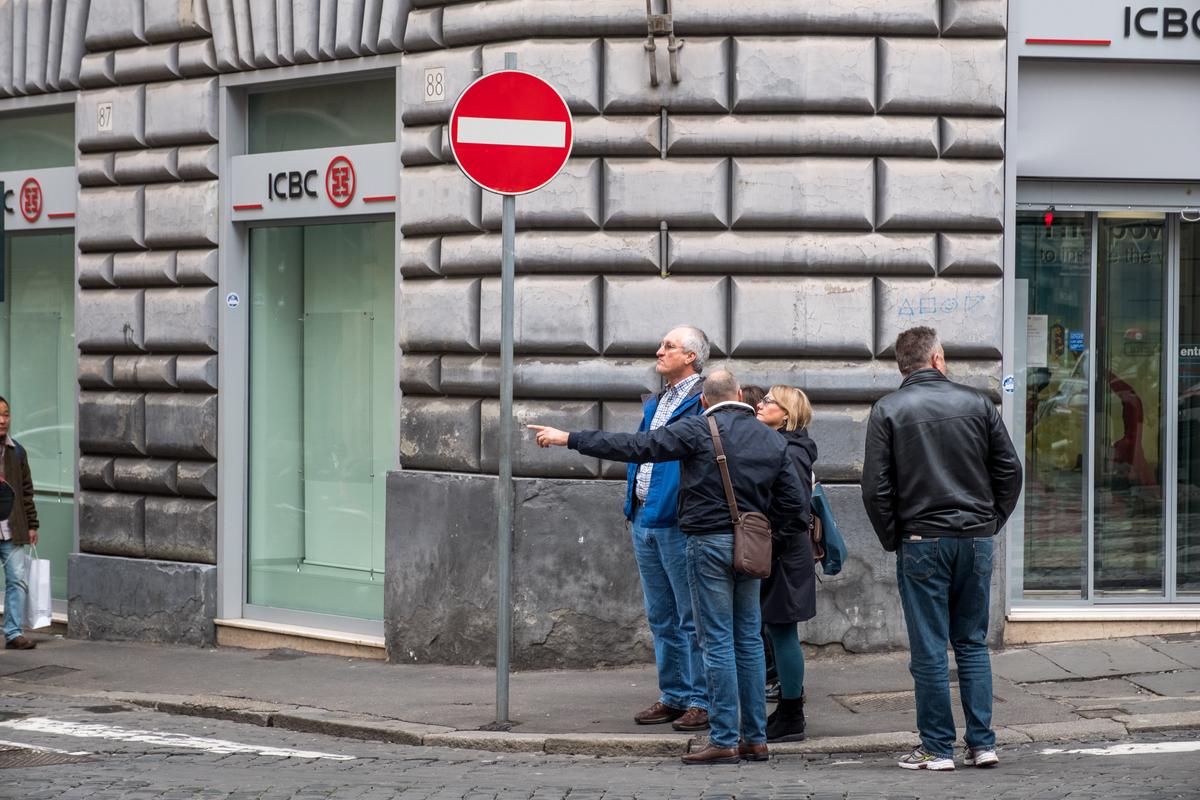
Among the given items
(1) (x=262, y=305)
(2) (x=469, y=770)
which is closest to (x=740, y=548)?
(2) (x=469, y=770)

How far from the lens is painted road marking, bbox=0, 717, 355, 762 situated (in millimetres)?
7703

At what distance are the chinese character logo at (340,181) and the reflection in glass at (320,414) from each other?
0.26 metres

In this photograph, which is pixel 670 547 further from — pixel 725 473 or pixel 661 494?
pixel 725 473

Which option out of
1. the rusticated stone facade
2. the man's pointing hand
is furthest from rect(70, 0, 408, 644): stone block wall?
the man's pointing hand

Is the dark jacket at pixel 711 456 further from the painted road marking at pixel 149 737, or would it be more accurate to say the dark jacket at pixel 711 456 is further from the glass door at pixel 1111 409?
the glass door at pixel 1111 409

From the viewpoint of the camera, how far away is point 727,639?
23.2ft

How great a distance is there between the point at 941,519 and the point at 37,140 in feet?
30.3

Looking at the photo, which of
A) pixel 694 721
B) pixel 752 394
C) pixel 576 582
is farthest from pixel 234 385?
pixel 694 721

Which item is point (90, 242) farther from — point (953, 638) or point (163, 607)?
point (953, 638)

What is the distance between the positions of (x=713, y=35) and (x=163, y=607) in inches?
230

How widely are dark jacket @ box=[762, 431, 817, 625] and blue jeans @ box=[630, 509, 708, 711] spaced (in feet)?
1.44

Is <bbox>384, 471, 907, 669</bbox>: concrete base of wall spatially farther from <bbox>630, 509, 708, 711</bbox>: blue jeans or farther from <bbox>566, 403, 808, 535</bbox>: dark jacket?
<bbox>566, 403, 808, 535</bbox>: dark jacket

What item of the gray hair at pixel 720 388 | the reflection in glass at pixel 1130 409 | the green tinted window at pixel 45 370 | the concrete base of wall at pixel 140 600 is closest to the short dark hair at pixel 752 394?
the gray hair at pixel 720 388

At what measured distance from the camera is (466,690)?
9164 millimetres
